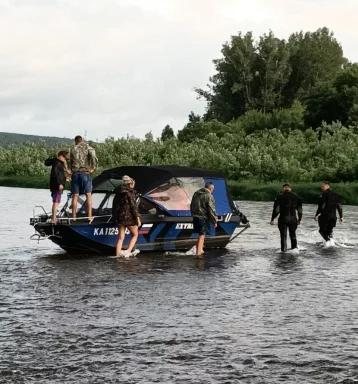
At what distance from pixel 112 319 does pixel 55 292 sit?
107 inches

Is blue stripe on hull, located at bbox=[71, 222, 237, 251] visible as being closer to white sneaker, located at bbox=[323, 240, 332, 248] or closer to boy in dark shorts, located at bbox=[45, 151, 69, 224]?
boy in dark shorts, located at bbox=[45, 151, 69, 224]

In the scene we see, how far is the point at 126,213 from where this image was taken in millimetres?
20266

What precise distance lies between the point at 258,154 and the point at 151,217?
2005 inches

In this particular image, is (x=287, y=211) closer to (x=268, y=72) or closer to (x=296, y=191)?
(x=296, y=191)

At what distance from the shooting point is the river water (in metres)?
9.38

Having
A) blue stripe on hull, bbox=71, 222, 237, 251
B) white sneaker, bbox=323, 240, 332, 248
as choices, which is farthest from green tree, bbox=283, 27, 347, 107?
blue stripe on hull, bbox=71, 222, 237, 251

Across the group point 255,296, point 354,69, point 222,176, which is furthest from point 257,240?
point 354,69

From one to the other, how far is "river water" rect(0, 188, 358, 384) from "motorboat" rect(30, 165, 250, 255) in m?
0.72

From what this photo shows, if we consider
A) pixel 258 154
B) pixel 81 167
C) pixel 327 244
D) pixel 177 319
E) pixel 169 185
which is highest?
pixel 258 154

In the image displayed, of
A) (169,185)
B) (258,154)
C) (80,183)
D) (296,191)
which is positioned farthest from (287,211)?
(258,154)

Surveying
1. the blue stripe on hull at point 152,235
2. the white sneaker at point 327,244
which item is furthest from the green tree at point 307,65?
the blue stripe on hull at point 152,235

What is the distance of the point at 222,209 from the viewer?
23750mm

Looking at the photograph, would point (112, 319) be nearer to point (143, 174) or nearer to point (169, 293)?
point (169, 293)

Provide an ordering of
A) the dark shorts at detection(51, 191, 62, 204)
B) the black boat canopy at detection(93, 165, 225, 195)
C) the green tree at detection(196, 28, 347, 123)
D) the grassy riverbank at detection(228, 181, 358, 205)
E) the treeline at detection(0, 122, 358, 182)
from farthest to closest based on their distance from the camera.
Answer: the green tree at detection(196, 28, 347, 123), the treeline at detection(0, 122, 358, 182), the grassy riverbank at detection(228, 181, 358, 205), the black boat canopy at detection(93, 165, 225, 195), the dark shorts at detection(51, 191, 62, 204)
